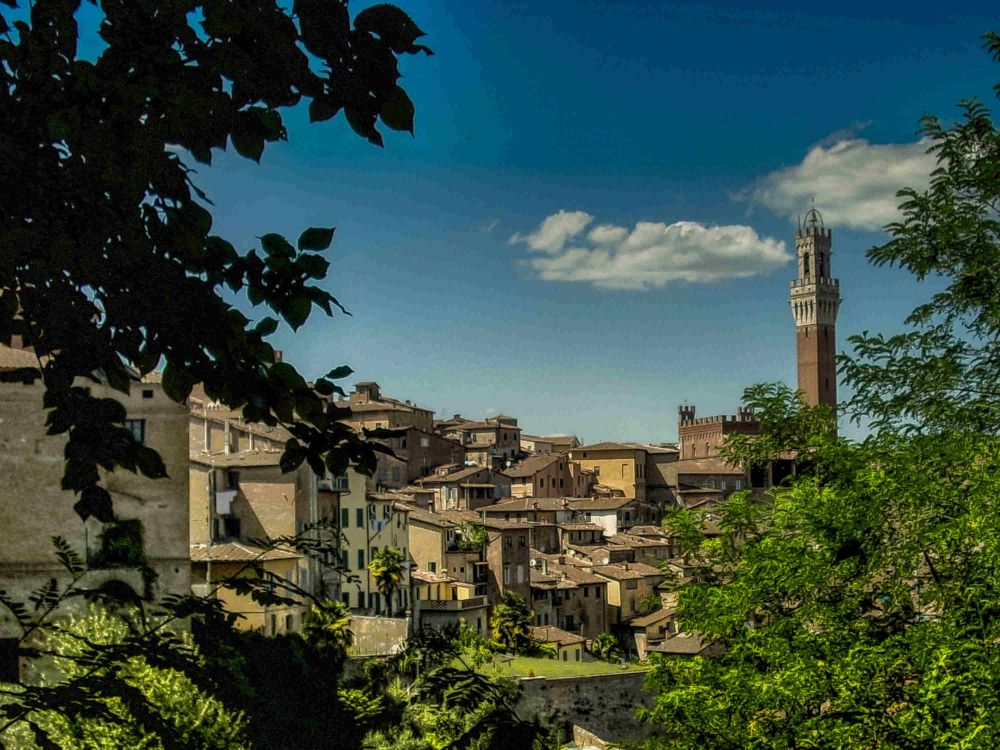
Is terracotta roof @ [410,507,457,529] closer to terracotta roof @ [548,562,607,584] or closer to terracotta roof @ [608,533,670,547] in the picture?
Result: terracotta roof @ [548,562,607,584]

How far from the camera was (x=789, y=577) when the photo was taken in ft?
37.5

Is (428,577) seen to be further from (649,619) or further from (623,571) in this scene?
(623,571)

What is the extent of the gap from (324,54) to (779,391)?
10909 millimetres

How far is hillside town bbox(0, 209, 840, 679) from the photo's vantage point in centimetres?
1831

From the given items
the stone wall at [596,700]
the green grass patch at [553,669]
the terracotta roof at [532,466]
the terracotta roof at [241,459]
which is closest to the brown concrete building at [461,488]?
the terracotta roof at [532,466]

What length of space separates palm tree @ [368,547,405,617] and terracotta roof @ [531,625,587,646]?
11090 mm

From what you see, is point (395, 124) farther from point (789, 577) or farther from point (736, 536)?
point (736, 536)

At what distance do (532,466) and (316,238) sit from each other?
8581cm

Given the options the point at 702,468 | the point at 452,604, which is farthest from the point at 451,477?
the point at 702,468

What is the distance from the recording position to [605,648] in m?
60.5

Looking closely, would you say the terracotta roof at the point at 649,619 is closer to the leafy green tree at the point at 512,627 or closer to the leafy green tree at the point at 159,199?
the leafy green tree at the point at 512,627

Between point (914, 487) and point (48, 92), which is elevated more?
point (48, 92)

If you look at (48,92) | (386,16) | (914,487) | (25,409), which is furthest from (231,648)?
(25,409)

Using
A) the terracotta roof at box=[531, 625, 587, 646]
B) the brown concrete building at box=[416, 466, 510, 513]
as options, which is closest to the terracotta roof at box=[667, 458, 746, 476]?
the brown concrete building at box=[416, 466, 510, 513]
